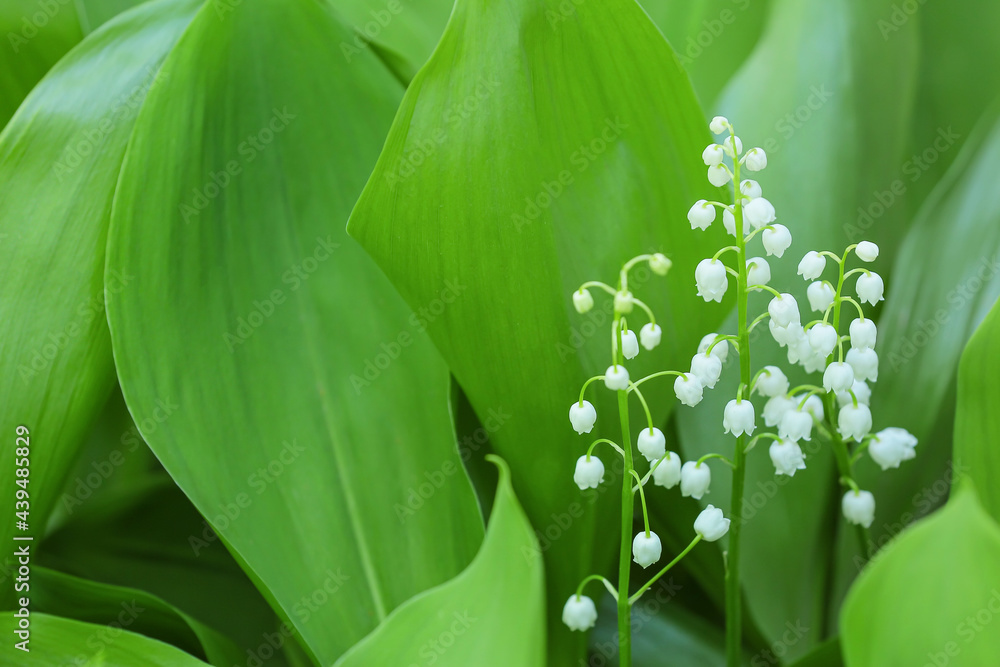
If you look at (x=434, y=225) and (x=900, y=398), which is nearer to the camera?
(x=434, y=225)

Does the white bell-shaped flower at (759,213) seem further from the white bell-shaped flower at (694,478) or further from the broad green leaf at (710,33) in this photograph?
the broad green leaf at (710,33)

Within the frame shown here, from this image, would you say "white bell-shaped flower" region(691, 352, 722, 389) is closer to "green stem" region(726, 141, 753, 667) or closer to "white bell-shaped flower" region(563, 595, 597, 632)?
"green stem" region(726, 141, 753, 667)

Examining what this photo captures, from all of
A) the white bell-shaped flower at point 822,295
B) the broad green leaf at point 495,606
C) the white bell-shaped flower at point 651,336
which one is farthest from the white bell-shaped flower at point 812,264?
the broad green leaf at point 495,606

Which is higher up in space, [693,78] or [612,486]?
[693,78]

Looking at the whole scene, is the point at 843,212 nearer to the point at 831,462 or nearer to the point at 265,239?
the point at 831,462

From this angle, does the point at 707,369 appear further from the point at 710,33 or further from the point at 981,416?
the point at 710,33

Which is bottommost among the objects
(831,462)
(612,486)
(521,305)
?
(831,462)

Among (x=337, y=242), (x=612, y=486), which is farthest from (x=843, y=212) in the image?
(x=337, y=242)
